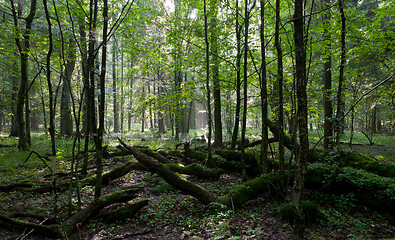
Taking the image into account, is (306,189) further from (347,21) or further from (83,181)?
(83,181)

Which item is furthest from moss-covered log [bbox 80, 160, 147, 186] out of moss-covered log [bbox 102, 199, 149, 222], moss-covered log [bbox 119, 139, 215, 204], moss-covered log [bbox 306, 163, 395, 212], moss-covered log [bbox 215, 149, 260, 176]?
moss-covered log [bbox 306, 163, 395, 212]

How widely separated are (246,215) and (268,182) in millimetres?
1188

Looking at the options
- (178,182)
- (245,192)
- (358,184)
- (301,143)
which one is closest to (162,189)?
(178,182)

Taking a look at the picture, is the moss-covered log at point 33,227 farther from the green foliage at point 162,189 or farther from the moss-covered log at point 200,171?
the moss-covered log at point 200,171

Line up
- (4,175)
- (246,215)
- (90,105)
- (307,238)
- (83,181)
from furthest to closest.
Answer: (4,175) → (83,181) → (246,215) → (90,105) → (307,238)

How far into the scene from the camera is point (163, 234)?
444 centimetres

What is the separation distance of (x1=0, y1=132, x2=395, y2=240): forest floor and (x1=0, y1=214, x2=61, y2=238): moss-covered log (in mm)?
112

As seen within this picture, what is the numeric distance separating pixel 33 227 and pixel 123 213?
1797 mm

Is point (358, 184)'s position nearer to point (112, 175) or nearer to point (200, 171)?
point (200, 171)

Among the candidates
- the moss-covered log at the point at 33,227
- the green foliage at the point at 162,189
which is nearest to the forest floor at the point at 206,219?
the green foliage at the point at 162,189

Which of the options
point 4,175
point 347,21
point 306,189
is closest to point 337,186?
point 306,189

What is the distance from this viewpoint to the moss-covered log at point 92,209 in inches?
165

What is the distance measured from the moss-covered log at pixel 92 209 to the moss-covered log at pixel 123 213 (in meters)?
0.25

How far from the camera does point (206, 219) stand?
4.83m
